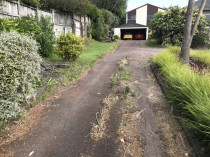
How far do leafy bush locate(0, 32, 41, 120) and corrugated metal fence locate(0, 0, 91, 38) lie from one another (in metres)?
4.05

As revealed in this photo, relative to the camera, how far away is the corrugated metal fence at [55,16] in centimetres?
668

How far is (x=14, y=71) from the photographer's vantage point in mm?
2910

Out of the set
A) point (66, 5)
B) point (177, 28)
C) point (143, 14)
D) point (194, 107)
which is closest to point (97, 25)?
point (66, 5)

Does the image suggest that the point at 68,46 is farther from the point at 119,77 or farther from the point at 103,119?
the point at 103,119

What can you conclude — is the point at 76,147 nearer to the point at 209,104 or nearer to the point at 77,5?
the point at 209,104

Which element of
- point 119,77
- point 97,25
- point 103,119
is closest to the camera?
point 103,119

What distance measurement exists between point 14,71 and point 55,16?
9.40 m

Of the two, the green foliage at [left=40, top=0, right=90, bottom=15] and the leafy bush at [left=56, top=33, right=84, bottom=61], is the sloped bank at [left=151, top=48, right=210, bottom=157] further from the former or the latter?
the green foliage at [left=40, top=0, right=90, bottom=15]

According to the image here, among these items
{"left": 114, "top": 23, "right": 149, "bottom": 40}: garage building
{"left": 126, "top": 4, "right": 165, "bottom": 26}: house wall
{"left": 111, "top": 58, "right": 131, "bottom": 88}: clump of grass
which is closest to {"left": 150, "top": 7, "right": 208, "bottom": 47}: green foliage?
{"left": 111, "top": 58, "right": 131, "bottom": 88}: clump of grass

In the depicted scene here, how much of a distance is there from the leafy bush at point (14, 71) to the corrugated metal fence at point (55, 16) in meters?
4.05

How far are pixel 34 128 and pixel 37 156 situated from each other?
0.74 meters

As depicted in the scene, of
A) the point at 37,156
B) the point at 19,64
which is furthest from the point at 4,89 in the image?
the point at 37,156

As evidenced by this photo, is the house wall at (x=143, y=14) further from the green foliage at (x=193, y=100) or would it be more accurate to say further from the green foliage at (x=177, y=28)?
the green foliage at (x=193, y=100)

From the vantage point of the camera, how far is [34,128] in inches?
119
